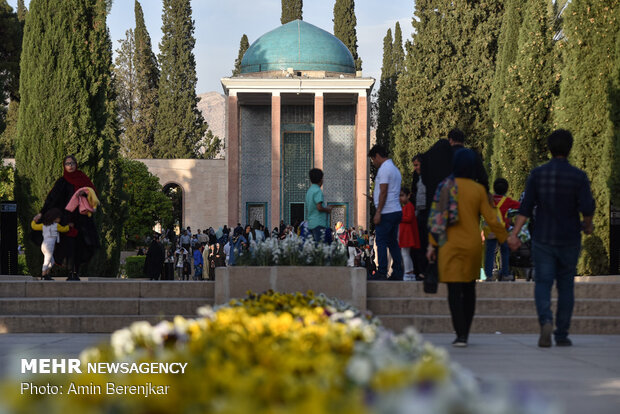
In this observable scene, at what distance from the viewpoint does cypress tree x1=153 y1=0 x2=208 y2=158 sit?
51.5 m

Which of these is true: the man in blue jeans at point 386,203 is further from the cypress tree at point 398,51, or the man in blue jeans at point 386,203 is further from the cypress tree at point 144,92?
the cypress tree at point 144,92

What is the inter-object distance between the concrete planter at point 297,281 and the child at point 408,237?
1731 millimetres

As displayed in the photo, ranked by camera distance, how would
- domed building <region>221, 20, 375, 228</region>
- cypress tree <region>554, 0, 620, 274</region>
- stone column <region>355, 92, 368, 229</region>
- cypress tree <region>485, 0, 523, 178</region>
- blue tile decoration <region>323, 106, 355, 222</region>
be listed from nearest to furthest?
cypress tree <region>554, 0, 620, 274</region>, cypress tree <region>485, 0, 523, 178</region>, domed building <region>221, 20, 375, 228</region>, stone column <region>355, 92, 368, 229</region>, blue tile decoration <region>323, 106, 355, 222</region>

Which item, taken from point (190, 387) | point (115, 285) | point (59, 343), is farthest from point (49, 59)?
point (190, 387)

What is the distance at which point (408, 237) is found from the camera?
11.5 meters

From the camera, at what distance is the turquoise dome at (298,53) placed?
41.8 meters

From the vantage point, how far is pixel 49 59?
716 inches

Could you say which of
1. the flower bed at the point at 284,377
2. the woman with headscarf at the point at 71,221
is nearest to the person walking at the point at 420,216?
the woman with headscarf at the point at 71,221

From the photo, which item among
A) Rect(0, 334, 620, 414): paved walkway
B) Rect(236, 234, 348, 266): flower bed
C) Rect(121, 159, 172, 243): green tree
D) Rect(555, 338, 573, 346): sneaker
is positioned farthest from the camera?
Rect(121, 159, 172, 243): green tree

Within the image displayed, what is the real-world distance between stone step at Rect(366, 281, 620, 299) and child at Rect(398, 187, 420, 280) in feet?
2.90

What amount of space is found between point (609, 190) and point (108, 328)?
29.0 feet

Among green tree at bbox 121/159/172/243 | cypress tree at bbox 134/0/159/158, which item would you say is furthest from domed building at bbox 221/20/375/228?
cypress tree at bbox 134/0/159/158

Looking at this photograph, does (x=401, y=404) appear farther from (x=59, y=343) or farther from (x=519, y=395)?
(x=59, y=343)

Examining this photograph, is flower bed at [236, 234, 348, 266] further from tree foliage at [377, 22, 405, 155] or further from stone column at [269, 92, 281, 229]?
tree foliage at [377, 22, 405, 155]
